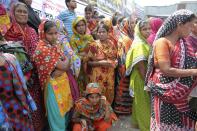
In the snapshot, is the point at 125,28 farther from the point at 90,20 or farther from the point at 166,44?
the point at 166,44

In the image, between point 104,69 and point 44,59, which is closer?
point 44,59


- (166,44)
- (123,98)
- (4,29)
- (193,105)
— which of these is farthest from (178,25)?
(123,98)

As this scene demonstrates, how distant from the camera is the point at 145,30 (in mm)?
4250

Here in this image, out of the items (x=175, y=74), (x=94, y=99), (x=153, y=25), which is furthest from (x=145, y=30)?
(x=175, y=74)

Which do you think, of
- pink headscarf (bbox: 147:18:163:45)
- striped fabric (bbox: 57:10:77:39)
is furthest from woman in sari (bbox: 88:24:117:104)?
pink headscarf (bbox: 147:18:163:45)

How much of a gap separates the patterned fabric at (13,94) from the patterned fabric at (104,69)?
6.90ft

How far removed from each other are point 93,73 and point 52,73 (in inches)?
43.1

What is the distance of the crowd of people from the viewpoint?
7.93ft

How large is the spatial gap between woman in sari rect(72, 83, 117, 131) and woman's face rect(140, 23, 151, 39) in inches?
41.5

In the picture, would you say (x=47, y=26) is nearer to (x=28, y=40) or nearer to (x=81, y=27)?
(x=28, y=40)

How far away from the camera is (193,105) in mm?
2494

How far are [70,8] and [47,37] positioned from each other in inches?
76.1

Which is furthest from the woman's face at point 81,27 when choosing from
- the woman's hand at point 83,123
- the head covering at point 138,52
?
the woman's hand at point 83,123

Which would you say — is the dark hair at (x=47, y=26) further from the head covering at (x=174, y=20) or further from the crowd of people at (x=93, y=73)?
the head covering at (x=174, y=20)
